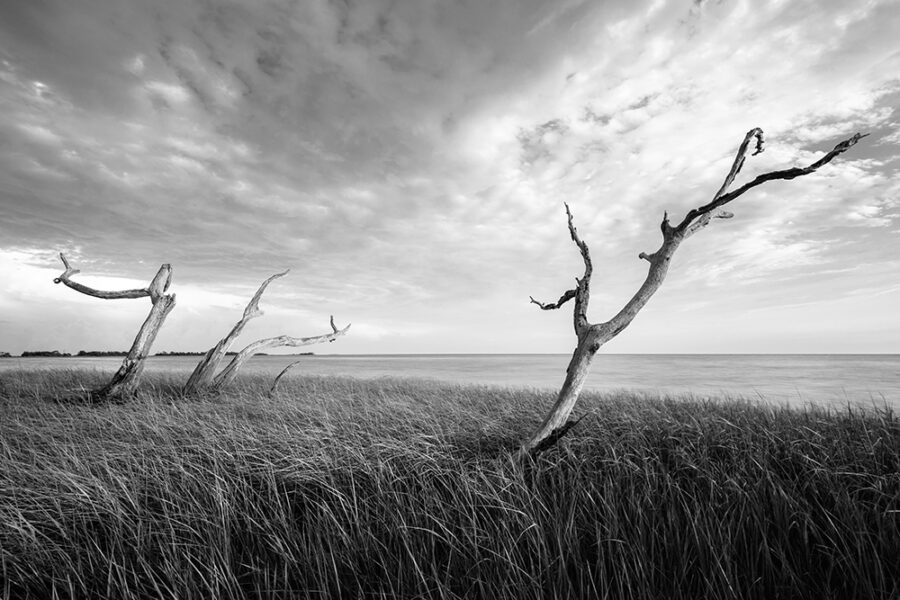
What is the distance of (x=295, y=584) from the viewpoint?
2842 mm

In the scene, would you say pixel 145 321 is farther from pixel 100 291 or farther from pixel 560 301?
pixel 560 301

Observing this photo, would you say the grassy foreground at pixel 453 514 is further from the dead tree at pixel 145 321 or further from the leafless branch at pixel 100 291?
the leafless branch at pixel 100 291

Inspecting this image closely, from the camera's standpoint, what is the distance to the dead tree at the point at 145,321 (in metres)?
10.2

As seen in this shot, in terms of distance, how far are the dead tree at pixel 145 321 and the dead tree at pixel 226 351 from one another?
1258 millimetres

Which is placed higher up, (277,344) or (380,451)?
(277,344)

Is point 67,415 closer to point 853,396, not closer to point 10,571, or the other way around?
point 10,571

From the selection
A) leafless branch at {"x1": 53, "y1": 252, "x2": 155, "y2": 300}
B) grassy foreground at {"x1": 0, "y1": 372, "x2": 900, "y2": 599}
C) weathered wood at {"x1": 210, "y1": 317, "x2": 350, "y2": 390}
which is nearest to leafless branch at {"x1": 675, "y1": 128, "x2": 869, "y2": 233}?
grassy foreground at {"x1": 0, "y1": 372, "x2": 900, "y2": 599}

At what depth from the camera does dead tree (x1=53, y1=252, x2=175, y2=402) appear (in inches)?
403

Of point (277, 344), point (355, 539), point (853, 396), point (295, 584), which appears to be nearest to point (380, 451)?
point (355, 539)

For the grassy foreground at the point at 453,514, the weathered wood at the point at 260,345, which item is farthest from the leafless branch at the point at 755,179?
the weathered wood at the point at 260,345

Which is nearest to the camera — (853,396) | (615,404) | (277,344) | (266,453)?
(266,453)

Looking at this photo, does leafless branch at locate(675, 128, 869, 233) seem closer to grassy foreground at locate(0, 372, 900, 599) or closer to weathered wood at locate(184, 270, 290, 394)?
→ grassy foreground at locate(0, 372, 900, 599)

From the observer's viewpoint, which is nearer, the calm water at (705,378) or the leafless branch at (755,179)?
the leafless branch at (755,179)

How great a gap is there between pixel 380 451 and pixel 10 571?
10.2 feet
